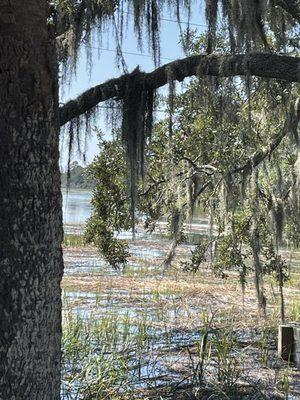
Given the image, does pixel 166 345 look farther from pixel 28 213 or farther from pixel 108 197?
pixel 28 213

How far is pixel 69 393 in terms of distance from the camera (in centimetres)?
416

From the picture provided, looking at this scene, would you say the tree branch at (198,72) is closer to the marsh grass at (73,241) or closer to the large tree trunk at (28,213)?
the large tree trunk at (28,213)

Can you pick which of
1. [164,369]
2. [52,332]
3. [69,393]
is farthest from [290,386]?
[52,332]

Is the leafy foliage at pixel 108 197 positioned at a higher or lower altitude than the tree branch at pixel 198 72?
lower

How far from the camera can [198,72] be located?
3871 mm

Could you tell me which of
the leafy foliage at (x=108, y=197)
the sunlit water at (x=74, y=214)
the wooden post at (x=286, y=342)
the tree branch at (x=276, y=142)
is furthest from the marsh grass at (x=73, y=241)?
the wooden post at (x=286, y=342)

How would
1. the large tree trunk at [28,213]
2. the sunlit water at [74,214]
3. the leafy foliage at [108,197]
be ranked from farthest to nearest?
the sunlit water at [74,214]
the leafy foliage at [108,197]
the large tree trunk at [28,213]

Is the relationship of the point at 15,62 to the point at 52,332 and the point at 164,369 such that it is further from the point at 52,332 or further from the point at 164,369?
the point at 164,369


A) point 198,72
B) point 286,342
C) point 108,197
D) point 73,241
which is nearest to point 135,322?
point 108,197

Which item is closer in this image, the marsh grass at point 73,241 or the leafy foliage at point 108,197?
the leafy foliage at point 108,197

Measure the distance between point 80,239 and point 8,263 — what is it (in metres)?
15.9

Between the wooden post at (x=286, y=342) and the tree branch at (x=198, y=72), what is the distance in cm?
289

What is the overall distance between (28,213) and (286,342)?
4196 millimetres

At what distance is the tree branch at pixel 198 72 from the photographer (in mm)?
3518
